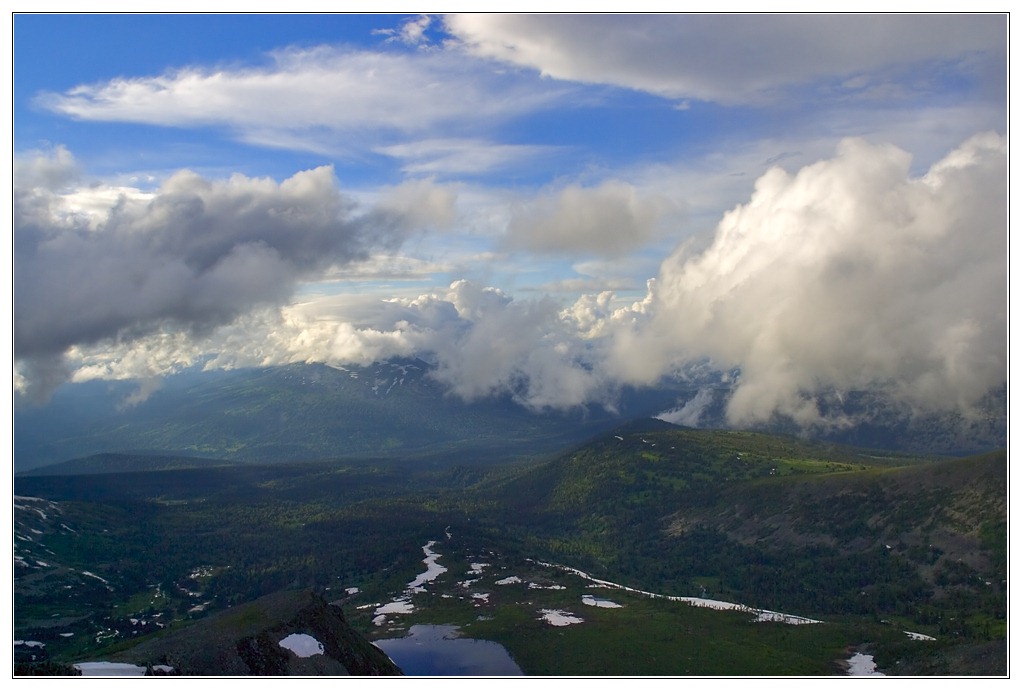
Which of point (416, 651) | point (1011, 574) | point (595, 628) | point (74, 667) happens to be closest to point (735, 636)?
point (595, 628)

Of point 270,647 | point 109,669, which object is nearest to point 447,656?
point 270,647

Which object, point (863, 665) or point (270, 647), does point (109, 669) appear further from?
A: point (863, 665)

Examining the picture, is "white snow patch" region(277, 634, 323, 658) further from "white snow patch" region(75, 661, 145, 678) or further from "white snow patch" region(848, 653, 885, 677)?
"white snow patch" region(848, 653, 885, 677)

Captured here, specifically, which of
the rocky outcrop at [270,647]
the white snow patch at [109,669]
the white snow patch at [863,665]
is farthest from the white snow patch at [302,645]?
the white snow patch at [863,665]

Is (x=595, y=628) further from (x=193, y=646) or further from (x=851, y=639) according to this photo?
(x=193, y=646)

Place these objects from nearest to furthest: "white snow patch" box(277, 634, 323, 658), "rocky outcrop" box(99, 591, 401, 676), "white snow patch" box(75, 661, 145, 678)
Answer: "white snow patch" box(75, 661, 145, 678) < "rocky outcrop" box(99, 591, 401, 676) < "white snow patch" box(277, 634, 323, 658)

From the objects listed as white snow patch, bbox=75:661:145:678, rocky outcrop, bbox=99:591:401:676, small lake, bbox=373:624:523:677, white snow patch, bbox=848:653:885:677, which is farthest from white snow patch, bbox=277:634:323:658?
white snow patch, bbox=848:653:885:677

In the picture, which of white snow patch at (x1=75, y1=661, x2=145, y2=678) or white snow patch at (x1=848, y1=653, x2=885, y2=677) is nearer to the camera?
white snow patch at (x1=75, y1=661, x2=145, y2=678)
